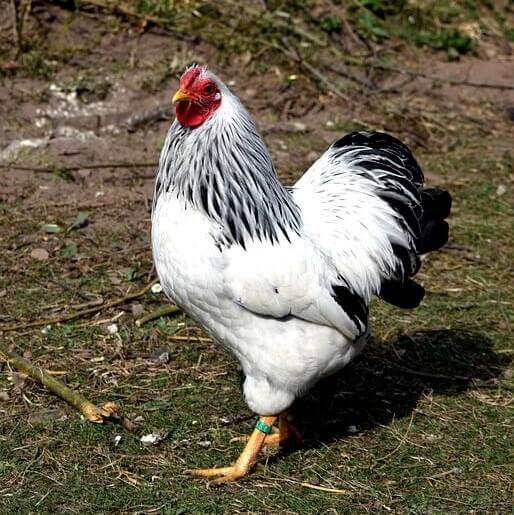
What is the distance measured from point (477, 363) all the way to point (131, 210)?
260 centimetres

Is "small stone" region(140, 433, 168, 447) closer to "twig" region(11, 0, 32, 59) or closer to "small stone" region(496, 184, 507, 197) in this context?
"small stone" region(496, 184, 507, 197)

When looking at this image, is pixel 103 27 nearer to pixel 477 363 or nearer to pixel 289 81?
pixel 289 81

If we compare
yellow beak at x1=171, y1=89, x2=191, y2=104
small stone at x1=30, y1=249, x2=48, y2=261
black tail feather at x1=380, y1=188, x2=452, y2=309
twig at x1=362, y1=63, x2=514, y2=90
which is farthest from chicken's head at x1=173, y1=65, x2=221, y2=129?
twig at x1=362, y1=63, x2=514, y2=90

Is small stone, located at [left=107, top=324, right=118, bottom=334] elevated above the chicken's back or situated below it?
below

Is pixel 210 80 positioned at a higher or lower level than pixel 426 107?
higher

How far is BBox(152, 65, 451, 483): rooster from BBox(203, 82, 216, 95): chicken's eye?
0.01 meters

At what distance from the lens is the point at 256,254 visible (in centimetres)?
398

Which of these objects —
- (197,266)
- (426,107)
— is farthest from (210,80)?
(426,107)

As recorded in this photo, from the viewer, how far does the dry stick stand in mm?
4535

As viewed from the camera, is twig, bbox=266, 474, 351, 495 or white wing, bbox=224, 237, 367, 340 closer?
white wing, bbox=224, 237, 367, 340

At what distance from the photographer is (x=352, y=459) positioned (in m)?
4.44

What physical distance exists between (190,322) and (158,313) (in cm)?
19

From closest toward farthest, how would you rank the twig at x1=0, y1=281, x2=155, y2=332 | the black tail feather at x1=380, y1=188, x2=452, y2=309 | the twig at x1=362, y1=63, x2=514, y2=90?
the black tail feather at x1=380, y1=188, x2=452, y2=309 < the twig at x1=0, y1=281, x2=155, y2=332 < the twig at x1=362, y1=63, x2=514, y2=90

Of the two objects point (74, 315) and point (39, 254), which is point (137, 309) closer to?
point (74, 315)
